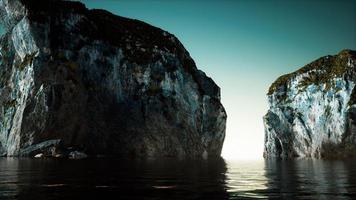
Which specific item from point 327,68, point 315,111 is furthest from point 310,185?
point 327,68

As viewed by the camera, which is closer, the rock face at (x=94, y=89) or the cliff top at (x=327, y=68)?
the rock face at (x=94, y=89)

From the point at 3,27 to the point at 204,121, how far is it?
3187 inches

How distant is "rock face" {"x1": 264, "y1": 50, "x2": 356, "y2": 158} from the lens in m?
125

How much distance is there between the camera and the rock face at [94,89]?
98.6 meters

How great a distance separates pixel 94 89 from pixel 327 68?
9284cm

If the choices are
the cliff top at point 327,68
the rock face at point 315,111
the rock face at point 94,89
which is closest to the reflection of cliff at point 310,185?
the rock face at point 94,89

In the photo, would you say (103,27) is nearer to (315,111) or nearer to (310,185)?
(315,111)

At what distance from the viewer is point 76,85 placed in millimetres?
103438

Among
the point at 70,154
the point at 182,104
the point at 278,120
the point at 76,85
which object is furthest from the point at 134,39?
the point at 278,120

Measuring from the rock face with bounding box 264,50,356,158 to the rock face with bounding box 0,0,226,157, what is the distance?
97.4ft

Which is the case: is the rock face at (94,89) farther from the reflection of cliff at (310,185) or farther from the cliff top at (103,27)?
the reflection of cliff at (310,185)

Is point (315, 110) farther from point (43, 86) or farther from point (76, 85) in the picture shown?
point (43, 86)

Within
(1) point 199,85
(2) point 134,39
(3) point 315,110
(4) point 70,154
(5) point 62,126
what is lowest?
(4) point 70,154

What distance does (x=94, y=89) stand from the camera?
114m
